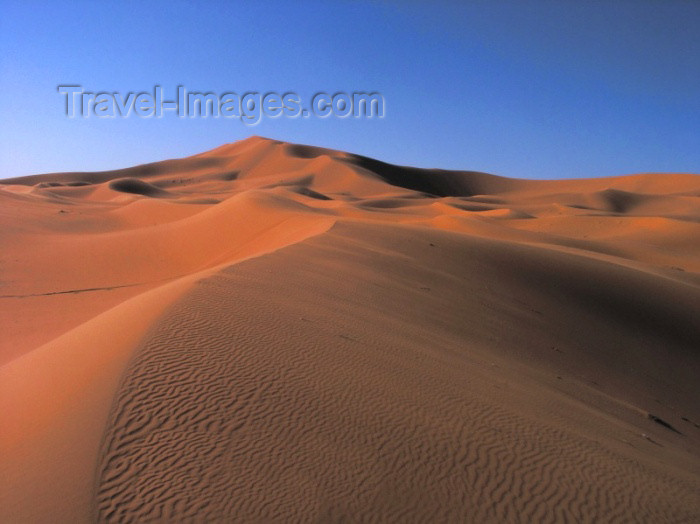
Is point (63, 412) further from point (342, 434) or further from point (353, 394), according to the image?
point (353, 394)

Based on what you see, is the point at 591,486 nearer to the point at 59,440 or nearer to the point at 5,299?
the point at 59,440

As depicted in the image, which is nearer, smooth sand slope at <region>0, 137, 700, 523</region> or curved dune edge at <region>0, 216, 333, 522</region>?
curved dune edge at <region>0, 216, 333, 522</region>

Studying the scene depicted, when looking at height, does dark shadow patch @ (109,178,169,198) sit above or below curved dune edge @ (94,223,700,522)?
above

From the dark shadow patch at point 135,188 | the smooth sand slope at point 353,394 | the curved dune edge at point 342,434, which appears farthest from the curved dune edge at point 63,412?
the dark shadow patch at point 135,188

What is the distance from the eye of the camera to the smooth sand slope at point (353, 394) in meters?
3.22

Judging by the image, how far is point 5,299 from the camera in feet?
37.2

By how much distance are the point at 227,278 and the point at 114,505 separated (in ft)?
14.3

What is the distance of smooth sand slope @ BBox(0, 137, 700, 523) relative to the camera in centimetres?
322

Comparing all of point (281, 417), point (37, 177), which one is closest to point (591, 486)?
point (281, 417)

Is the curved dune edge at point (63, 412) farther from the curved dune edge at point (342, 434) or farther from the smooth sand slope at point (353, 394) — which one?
the curved dune edge at point (342, 434)

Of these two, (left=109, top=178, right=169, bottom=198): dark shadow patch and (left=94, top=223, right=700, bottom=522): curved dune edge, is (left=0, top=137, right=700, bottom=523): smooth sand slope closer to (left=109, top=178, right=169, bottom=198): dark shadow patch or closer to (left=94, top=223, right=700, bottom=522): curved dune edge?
(left=94, top=223, right=700, bottom=522): curved dune edge

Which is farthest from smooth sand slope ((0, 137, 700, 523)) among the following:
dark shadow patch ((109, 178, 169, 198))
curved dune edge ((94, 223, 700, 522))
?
dark shadow patch ((109, 178, 169, 198))

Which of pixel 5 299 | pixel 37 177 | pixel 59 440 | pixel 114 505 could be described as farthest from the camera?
pixel 37 177

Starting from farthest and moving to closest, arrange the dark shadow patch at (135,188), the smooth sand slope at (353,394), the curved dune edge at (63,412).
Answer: the dark shadow patch at (135,188)
the smooth sand slope at (353,394)
the curved dune edge at (63,412)
